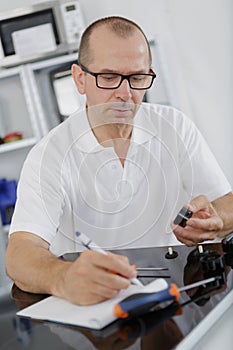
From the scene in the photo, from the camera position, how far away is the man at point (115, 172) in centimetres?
138

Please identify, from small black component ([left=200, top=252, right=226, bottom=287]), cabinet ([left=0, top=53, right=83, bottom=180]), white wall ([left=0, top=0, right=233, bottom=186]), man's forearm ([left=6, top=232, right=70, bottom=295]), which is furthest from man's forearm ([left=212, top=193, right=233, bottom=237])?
cabinet ([left=0, top=53, right=83, bottom=180])

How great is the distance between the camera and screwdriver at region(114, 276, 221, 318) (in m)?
0.89

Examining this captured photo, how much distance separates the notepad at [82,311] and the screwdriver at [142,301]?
0.04 feet

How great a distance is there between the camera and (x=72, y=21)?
3.27m

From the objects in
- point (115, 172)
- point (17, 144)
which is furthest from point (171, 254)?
point (17, 144)

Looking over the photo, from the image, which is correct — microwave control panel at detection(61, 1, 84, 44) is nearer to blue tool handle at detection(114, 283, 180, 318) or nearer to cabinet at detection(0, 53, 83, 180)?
cabinet at detection(0, 53, 83, 180)

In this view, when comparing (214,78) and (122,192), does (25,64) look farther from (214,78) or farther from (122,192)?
(122,192)

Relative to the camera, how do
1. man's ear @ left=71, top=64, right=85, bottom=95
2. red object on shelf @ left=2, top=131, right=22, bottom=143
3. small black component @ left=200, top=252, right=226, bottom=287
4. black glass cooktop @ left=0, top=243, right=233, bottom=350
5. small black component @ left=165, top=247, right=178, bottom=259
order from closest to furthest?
black glass cooktop @ left=0, top=243, right=233, bottom=350 < small black component @ left=200, top=252, right=226, bottom=287 < small black component @ left=165, top=247, right=178, bottom=259 < man's ear @ left=71, top=64, right=85, bottom=95 < red object on shelf @ left=2, top=131, right=22, bottom=143

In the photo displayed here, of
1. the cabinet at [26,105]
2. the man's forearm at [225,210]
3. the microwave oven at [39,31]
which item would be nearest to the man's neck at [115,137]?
the man's forearm at [225,210]

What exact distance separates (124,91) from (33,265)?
0.48 metres

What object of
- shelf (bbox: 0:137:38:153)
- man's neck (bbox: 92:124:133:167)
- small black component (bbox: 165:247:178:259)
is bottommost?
shelf (bbox: 0:137:38:153)

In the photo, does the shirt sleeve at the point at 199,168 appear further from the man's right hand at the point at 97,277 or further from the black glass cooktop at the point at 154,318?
the man's right hand at the point at 97,277

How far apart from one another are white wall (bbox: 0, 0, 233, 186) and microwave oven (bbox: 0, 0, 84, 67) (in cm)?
45

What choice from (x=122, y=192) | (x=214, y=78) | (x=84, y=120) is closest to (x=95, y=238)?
(x=122, y=192)
